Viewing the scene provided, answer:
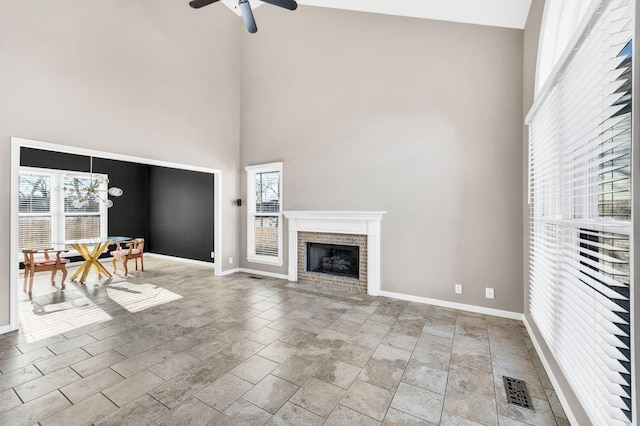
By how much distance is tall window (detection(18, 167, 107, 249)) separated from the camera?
245 inches

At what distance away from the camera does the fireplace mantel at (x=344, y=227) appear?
434 centimetres

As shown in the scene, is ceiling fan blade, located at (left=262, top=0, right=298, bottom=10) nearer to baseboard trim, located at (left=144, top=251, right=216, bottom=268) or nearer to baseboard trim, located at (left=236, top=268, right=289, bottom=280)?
baseboard trim, located at (left=236, top=268, right=289, bottom=280)

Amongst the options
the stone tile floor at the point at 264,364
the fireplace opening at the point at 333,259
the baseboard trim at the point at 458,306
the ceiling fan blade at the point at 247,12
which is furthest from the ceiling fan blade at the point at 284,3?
the baseboard trim at the point at 458,306

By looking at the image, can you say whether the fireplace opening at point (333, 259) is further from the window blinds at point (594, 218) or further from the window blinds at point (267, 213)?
the window blinds at point (594, 218)

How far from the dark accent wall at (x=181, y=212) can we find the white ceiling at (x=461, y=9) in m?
4.61

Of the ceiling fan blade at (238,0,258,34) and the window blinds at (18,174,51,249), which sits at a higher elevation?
the ceiling fan blade at (238,0,258,34)

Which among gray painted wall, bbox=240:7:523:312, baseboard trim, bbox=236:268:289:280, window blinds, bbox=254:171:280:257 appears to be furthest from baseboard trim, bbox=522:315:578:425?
window blinds, bbox=254:171:280:257

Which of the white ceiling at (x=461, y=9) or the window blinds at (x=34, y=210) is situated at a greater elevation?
the white ceiling at (x=461, y=9)

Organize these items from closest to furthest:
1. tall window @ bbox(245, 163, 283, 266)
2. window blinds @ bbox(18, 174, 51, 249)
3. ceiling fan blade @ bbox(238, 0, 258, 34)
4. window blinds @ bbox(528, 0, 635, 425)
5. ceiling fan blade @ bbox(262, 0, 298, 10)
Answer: window blinds @ bbox(528, 0, 635, 425) → ceiling fan blade @ bbox(262, 0, 298, 10) → ceiling fan blade @ bbox(238, 0, 258, 34) → tall window @ bbox(245, 163, 283, 266) → window blinds @ bbox(18, 174, 51, 249)

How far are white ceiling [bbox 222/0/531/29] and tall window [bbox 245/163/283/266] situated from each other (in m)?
2.81

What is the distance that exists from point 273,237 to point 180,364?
10.7 ft

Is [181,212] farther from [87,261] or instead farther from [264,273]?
[264,273]

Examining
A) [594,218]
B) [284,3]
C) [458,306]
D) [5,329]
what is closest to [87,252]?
[5,329]

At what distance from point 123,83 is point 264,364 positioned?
4.30 m
